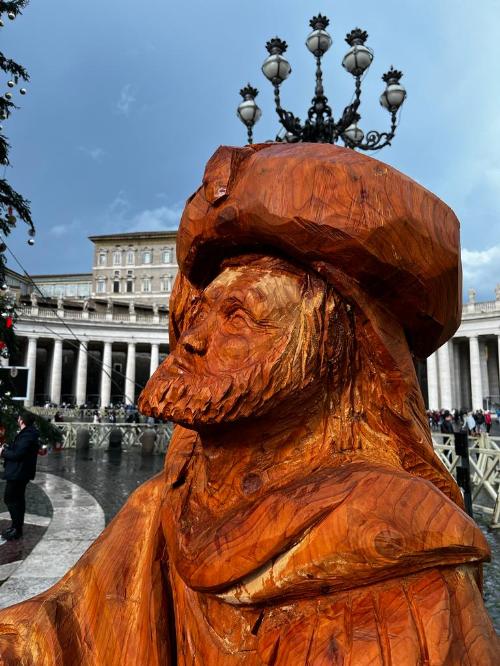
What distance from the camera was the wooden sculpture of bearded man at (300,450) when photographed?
0.56 metres

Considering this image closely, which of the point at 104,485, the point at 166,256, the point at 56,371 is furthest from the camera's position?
the point at 166,256

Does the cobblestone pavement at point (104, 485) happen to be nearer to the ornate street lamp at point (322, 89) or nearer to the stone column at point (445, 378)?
the ornate street lamp at point (322, 89)

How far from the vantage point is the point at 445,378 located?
3362cm

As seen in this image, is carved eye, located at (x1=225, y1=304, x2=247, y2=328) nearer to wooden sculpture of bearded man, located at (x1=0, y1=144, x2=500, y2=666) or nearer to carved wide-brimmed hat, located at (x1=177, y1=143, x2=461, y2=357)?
wooden sculpture of bearded man, located at (x1=0, y1=144, x2=500, y2=666)

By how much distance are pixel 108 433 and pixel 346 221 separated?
1519 centimetres

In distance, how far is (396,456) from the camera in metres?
0.72

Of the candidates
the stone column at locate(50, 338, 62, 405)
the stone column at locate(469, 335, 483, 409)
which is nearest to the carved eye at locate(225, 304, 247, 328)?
the stone column at locate(50, 338, 62, 405)

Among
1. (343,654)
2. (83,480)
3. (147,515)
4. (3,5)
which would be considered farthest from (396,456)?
(83,480)

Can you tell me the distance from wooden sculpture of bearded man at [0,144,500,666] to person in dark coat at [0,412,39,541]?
15.6 feet

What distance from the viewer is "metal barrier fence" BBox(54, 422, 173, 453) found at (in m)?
13.7

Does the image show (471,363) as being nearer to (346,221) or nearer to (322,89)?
(322,89)

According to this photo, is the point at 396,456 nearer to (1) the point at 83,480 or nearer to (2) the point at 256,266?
(2) the point at 256,266

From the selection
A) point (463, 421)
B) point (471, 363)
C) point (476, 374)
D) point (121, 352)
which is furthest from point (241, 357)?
point (121, 352)

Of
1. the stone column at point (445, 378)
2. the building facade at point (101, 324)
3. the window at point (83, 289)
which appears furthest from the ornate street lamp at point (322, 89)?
the window at point (83, 289)
